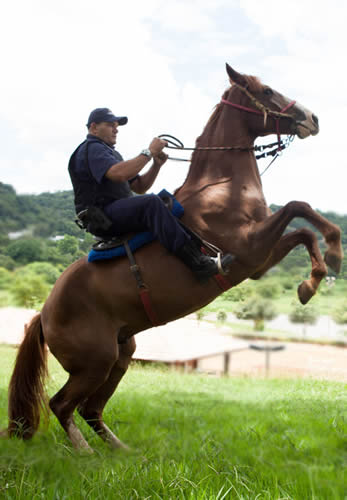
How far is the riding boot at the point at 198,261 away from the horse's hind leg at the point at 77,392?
1.16m

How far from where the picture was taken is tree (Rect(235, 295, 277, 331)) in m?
A: 10.1

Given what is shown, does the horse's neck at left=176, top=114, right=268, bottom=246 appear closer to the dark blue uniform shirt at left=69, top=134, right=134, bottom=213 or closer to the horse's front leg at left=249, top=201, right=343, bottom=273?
the horse's front leg at left=249, top=201, right=343, bottom=273

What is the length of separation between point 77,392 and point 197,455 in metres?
1.21

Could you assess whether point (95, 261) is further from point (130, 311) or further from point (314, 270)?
point (314, 270)

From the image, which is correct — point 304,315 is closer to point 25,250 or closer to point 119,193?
point 119,193

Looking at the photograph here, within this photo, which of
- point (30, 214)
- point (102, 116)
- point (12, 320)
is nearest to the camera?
point (102, 116)

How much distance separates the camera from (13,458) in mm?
3359

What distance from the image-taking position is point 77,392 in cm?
436

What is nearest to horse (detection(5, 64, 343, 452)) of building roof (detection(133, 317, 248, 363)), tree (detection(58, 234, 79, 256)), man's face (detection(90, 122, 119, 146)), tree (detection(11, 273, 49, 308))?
man's face (detection(90, 122, 119, 146))

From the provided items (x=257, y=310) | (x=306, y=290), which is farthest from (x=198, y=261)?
(x=257, y=310)

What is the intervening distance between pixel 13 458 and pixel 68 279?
5.21 feet

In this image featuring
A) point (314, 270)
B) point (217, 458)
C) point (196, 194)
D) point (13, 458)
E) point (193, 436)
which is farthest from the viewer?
point (193, 436)

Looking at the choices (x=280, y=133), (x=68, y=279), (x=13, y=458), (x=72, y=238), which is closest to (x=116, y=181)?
(x=68, y=279)

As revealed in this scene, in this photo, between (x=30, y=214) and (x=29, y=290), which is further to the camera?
(x=30, y=214)
